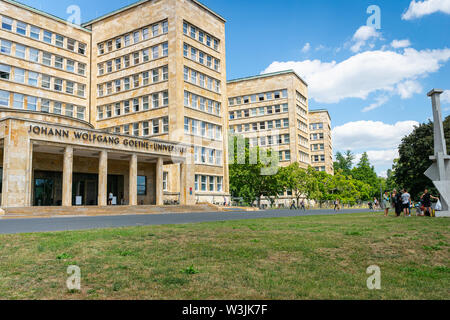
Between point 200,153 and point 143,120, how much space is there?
9.14m

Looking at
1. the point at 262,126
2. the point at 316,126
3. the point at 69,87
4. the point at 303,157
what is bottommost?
the point at 303,157

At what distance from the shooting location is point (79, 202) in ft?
117

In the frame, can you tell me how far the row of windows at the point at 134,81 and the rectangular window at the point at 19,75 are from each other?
36.2 feet

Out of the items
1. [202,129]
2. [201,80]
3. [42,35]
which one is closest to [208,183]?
[202,129]

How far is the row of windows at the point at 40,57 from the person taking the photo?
150 feet

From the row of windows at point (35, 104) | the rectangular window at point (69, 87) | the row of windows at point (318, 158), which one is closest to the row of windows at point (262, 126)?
the row of windows at point (318, 158)

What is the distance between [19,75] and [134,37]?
1608cm

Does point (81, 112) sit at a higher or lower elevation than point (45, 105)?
higher

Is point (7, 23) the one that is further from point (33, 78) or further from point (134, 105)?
point (134, 105)

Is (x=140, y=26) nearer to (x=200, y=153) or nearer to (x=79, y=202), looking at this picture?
(x=200, y=153)

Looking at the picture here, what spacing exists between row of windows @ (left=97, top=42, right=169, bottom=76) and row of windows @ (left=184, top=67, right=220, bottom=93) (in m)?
3.87

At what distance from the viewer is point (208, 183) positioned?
170 ft
